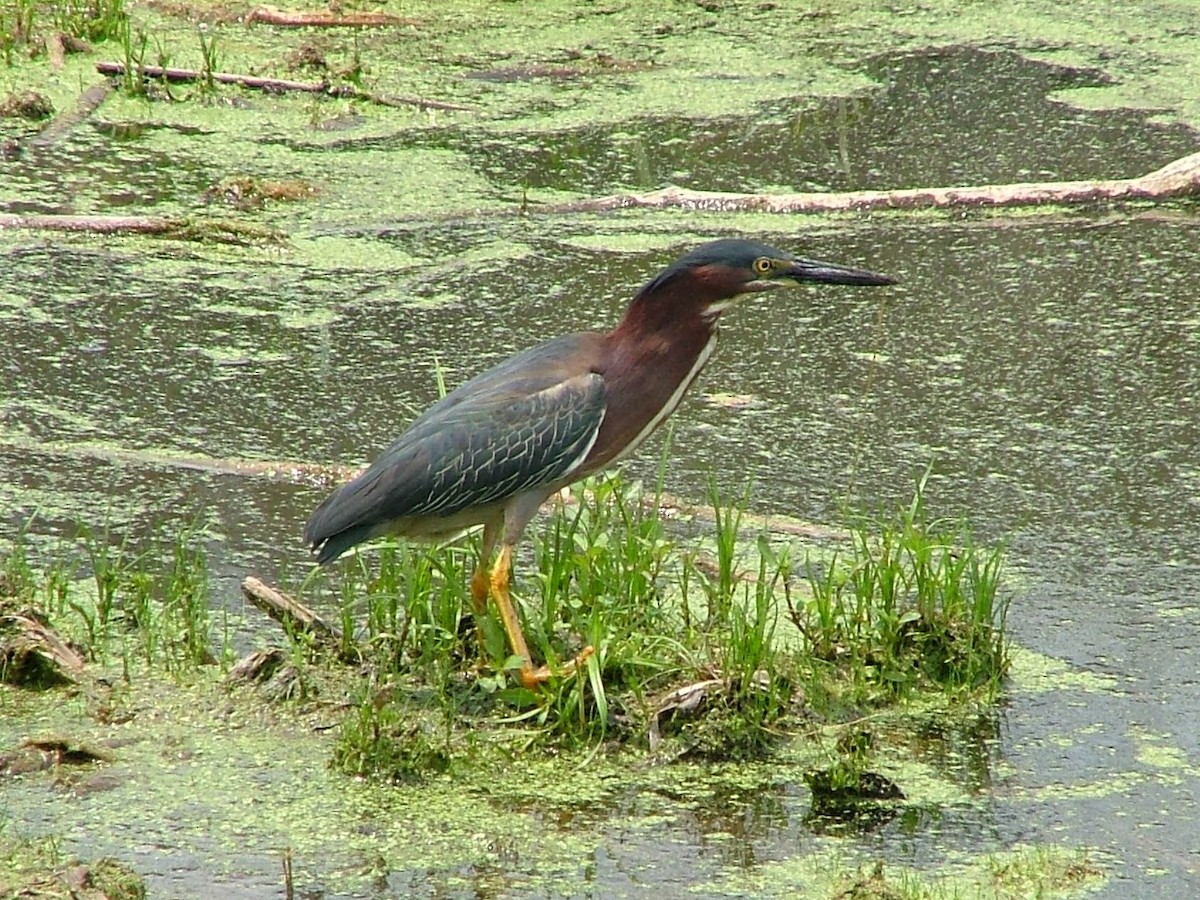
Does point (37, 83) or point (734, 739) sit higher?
point (37, 83)

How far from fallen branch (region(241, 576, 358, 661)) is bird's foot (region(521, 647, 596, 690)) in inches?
17.0

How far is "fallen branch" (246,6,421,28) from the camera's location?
9570 mm

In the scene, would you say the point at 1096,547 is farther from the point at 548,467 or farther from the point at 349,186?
the point at 349,186

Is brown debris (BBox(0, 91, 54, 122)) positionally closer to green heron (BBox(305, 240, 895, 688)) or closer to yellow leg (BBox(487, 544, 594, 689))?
green heron (BBox(305, 240, 895, 688))

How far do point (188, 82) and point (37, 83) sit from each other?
647 millimetres

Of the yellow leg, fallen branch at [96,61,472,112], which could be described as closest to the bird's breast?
the yellow leg

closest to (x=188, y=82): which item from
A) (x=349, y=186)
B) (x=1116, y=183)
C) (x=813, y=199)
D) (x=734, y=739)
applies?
(x=349, y=186)

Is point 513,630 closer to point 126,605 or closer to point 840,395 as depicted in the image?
point 126,605

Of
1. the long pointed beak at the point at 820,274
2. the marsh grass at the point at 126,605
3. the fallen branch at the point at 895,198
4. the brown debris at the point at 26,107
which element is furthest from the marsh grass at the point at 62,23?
the long pointed beak at the point at 820,274

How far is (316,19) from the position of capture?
9.59 m

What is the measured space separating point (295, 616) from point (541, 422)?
71cm

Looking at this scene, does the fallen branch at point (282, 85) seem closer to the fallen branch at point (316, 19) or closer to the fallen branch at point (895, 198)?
the fallen branch at point (316, 19)

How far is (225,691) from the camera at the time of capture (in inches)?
172

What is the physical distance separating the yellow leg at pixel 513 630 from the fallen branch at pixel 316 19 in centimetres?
569
